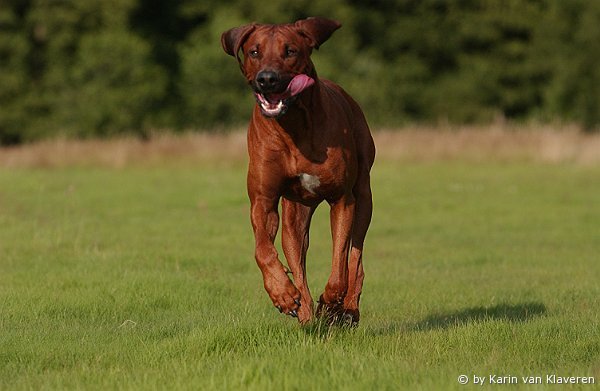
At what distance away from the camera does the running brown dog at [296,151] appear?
690 centimetres

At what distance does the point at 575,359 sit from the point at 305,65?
2.43 m

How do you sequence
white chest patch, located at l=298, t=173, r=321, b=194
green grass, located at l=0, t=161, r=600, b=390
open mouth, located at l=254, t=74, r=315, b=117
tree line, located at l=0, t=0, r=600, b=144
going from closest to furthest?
green grass, located at l=0, t=161, r=600, b=390
open mouth, located at l=254, t=74, r=315, b=117
white chest patch, located at l=298, t=173, r=321, b=194
tree line, located at l=0, t=0, r=600, b=144

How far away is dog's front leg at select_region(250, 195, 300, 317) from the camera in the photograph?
6895 millimetres

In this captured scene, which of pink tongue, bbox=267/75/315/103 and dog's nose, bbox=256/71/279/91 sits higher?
dog's nose, bbox=256/71/279/91

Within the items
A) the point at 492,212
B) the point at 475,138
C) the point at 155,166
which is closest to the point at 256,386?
the point at 492,212

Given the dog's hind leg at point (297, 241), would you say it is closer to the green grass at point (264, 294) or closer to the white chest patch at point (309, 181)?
the green grass at point (264, 294)

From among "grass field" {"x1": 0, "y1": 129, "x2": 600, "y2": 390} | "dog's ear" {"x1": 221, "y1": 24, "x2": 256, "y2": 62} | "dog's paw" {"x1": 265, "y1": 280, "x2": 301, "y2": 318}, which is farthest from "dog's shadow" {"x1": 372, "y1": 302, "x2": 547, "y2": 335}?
"dog's ear" {"x1": 221, "y1": 24, "x2": 256, "y2": 62}

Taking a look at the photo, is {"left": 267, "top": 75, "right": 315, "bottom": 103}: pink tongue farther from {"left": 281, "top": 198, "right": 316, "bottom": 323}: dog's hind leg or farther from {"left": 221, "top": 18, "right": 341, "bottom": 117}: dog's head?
{"left": 281, "top": 198, "right": 316, "bottom": 323}: dog's hind leg

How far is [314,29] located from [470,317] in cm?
254

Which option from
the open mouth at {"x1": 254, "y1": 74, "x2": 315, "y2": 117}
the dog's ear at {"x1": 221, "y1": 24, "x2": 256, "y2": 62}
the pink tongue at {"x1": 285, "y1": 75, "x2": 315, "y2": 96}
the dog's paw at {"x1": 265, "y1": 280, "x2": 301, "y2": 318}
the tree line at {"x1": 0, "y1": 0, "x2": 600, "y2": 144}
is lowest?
the tree line at {"x1": 0, "y1": 0, "x2": 600, "y2": 144}

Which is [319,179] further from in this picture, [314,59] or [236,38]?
[314,59]

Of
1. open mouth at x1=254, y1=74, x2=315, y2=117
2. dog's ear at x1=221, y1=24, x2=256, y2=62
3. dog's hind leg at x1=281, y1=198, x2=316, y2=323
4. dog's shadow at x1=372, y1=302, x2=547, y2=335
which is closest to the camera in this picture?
open mouth at x1=254, y1=74, x2=315, y2=117

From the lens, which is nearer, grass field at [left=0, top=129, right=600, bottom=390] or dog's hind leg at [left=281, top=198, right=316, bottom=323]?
grass field at [left=0, top=129, right=600, bottom=390]

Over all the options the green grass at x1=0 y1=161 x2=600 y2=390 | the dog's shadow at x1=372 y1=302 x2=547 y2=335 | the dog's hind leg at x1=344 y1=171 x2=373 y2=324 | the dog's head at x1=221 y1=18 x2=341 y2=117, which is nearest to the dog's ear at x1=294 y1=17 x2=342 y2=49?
the dog's head at x1=221 y1=18 x2=341 y2=117
